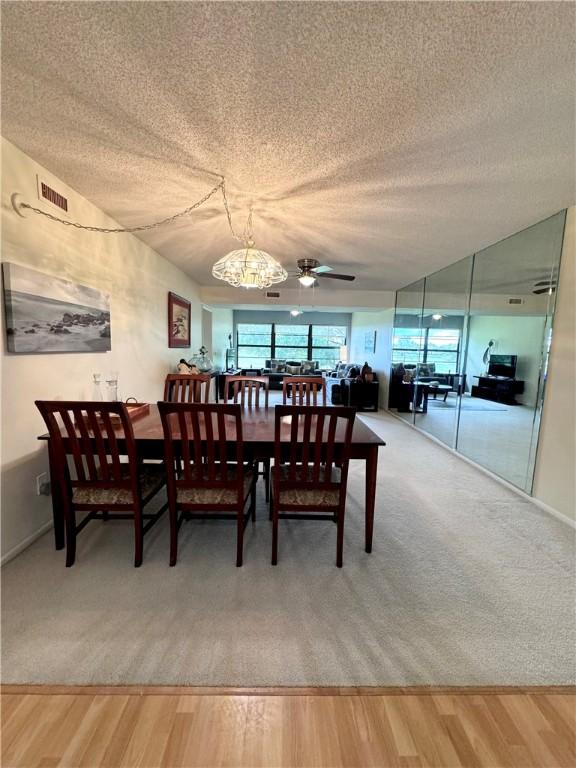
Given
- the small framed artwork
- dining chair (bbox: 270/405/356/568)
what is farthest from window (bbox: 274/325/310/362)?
dining chair (bbox: 270/405/356/568)

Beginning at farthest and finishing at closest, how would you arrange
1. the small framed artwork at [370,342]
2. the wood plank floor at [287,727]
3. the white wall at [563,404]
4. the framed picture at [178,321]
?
the small framed artwork at [370,342] < the framed picture at [178,321] < the white wall at [563,404] < the wood plank floor at [287,727]

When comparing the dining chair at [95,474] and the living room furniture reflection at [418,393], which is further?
the living room furniture reflection at [418,393]

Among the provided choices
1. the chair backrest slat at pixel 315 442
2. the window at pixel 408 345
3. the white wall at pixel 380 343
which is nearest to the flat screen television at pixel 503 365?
the window at pixel 408 345

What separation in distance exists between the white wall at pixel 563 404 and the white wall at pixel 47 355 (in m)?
3.87

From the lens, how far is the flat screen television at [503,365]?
3.17 metres

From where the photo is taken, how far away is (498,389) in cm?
334

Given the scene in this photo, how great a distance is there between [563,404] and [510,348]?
84 cm

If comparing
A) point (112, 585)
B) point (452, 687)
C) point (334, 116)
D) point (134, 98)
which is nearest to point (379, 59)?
point (334, 116)

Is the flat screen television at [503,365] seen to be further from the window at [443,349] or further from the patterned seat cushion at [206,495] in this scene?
the patterned seat cushion at [206,495]

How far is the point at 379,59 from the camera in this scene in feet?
4.10

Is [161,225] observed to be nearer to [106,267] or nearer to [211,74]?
[106,267]

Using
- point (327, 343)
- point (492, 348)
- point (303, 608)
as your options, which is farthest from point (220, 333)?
point (303, 608)

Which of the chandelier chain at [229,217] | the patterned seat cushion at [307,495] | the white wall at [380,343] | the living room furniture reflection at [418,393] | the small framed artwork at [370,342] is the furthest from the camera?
the small framed artwork at [370,342]

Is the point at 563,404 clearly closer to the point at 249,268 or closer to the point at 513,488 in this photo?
the point at 513,488
